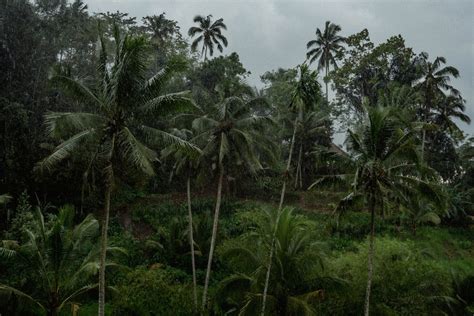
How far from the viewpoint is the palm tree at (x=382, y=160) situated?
50.5ft

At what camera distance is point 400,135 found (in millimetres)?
15672

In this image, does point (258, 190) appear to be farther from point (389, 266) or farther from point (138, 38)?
point (138, 38)

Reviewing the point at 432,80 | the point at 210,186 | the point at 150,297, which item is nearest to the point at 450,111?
the point at 432,80

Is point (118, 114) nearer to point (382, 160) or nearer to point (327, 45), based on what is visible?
point (382, 160)

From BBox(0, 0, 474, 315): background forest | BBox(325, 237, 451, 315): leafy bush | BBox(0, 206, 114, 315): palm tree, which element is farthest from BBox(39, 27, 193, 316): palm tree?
BBox(325, 237, 451, 315): leafy bush

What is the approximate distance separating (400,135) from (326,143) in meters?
25.0

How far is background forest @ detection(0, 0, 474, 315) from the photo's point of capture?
13758mm

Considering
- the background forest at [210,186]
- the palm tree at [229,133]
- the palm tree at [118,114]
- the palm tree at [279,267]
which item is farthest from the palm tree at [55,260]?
the palm tree at [229,133]

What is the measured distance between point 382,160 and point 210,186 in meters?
24.7

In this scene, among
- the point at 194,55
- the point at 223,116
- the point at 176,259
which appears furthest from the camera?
the point at 194,55

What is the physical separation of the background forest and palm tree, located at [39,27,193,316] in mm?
43

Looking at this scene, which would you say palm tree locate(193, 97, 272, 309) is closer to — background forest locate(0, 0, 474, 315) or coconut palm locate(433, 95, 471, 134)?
background forest locate(0, 0, 474, 315)

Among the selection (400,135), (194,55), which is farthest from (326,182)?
(194,55)

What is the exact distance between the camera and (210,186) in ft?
129
